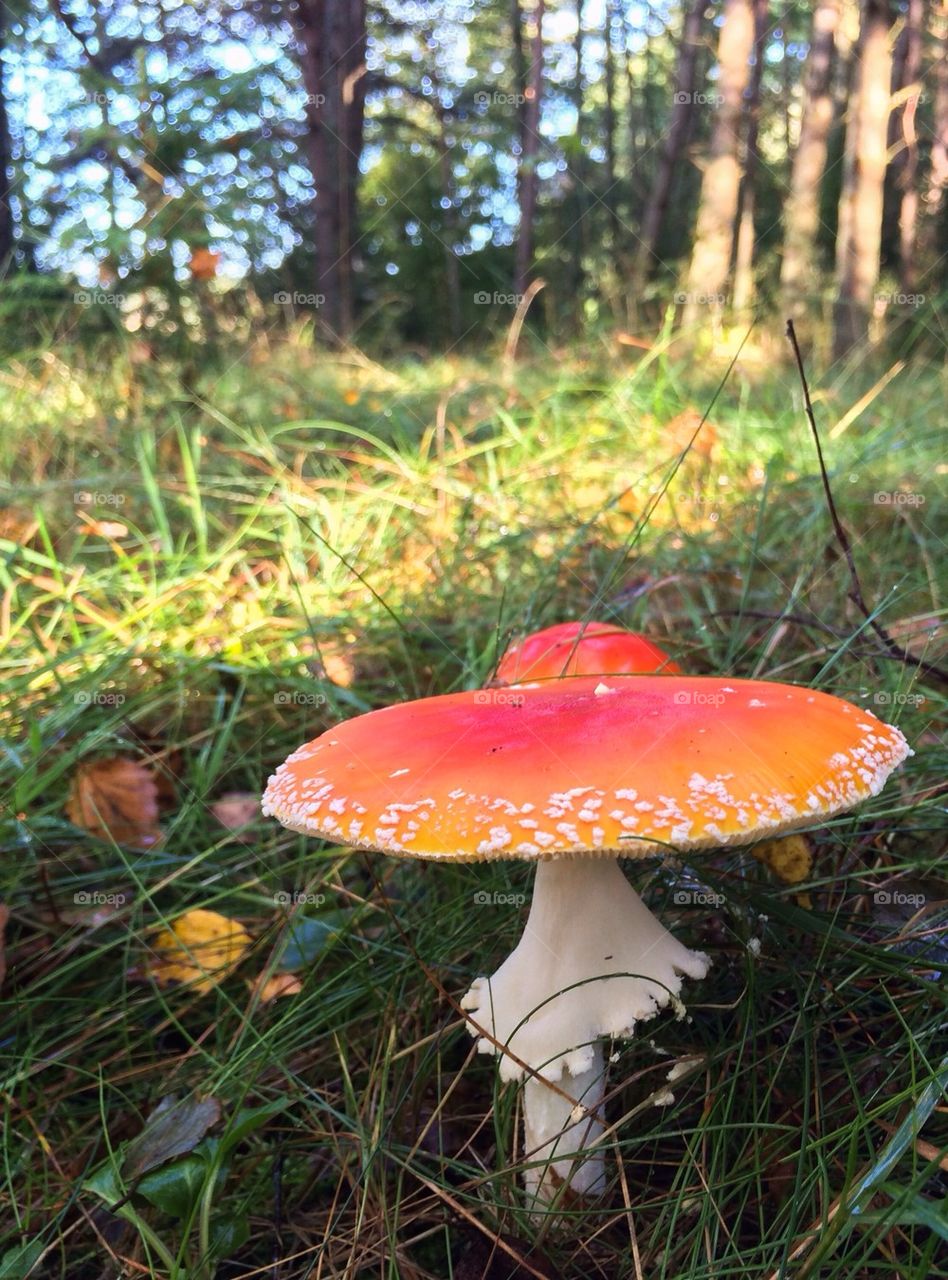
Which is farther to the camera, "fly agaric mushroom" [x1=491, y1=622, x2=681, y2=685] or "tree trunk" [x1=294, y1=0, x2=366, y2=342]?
"tree trunk" [x1=294, y1=0, x2=366, y2=342]

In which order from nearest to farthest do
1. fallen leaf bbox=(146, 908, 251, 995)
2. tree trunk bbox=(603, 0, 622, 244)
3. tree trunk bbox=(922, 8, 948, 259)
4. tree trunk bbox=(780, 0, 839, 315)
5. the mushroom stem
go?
the mushroom stem < fallen leaf bbox=(146, 908, 251, 995) < tree trunk bbox=(780, 0, 839, 315) < tree trunk bbox=(922, 8, 948, 259) < tree trunk bbox=(603, 0, 622, 244)

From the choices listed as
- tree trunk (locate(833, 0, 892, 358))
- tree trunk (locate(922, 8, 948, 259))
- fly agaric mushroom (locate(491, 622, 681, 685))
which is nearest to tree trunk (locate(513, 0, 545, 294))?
tree trunk (locate(833, 0, 892, 358))

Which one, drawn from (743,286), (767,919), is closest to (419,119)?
(743,286)

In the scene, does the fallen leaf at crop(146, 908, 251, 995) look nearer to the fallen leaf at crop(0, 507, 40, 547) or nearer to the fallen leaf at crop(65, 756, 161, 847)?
the fallen leaf at crop(65, 756, 161, 847)

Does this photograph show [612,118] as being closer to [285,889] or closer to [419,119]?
[419,119]

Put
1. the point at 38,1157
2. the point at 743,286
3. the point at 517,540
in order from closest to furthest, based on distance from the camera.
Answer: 1. the point at 38,1157
2. the point at 517,540
3. the point at 743,286

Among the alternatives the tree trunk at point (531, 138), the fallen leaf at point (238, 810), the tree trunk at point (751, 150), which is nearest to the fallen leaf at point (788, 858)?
the fallen leaf at point (238, 810)

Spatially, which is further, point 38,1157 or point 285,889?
point 285,889
